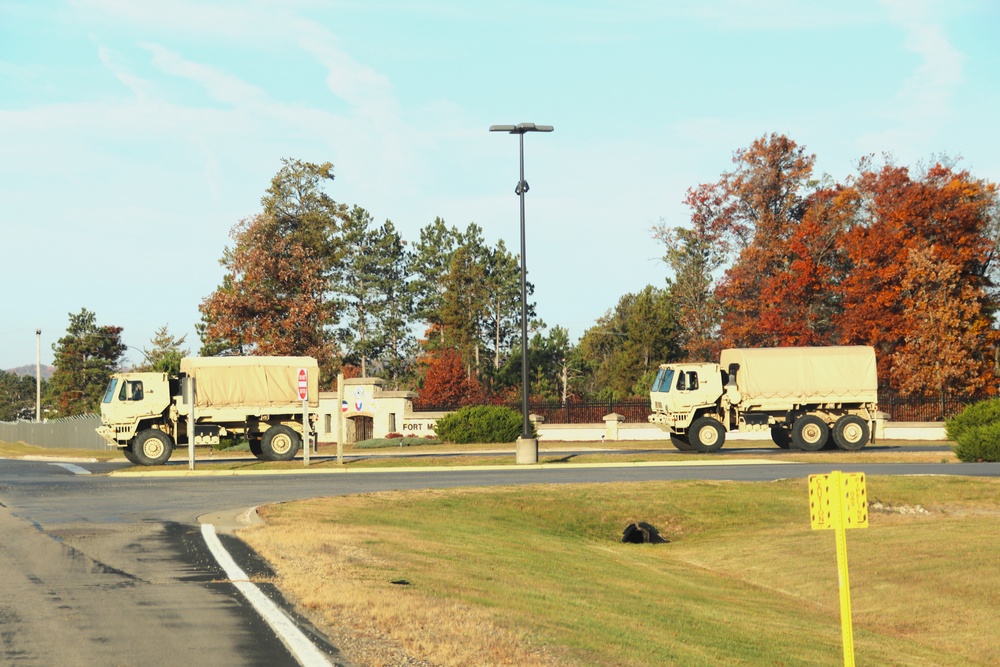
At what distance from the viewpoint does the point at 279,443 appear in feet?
117

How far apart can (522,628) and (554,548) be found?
750 centimetres

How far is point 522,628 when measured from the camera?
920cm

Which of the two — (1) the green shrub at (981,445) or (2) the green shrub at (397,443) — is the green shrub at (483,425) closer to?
(2) the green shrub at (397,443)

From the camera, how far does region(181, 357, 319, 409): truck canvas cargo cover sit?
35.5m

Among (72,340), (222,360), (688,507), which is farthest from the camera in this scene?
(72,340)

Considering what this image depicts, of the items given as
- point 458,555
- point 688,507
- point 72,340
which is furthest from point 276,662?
point 72,340

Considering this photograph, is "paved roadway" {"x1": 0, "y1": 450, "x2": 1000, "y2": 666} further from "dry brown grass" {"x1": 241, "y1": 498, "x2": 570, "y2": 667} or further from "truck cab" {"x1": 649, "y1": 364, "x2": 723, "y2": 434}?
"truck cab" {"x1": 649, "y1": 364, "x2": 723, "y2": 434}

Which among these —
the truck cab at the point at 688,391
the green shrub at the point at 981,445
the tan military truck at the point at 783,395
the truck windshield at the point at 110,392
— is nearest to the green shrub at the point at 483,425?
the truck cab at the point at 688,391

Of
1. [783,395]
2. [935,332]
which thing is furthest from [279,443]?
[935,332]

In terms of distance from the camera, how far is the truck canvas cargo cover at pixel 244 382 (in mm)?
35531

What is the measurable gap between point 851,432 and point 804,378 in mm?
2289

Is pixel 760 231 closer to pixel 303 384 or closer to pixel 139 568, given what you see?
pixel 303 384

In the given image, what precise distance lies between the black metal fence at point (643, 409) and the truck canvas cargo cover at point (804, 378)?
1347cm

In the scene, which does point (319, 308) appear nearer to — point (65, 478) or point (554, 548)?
point (65, 478)
